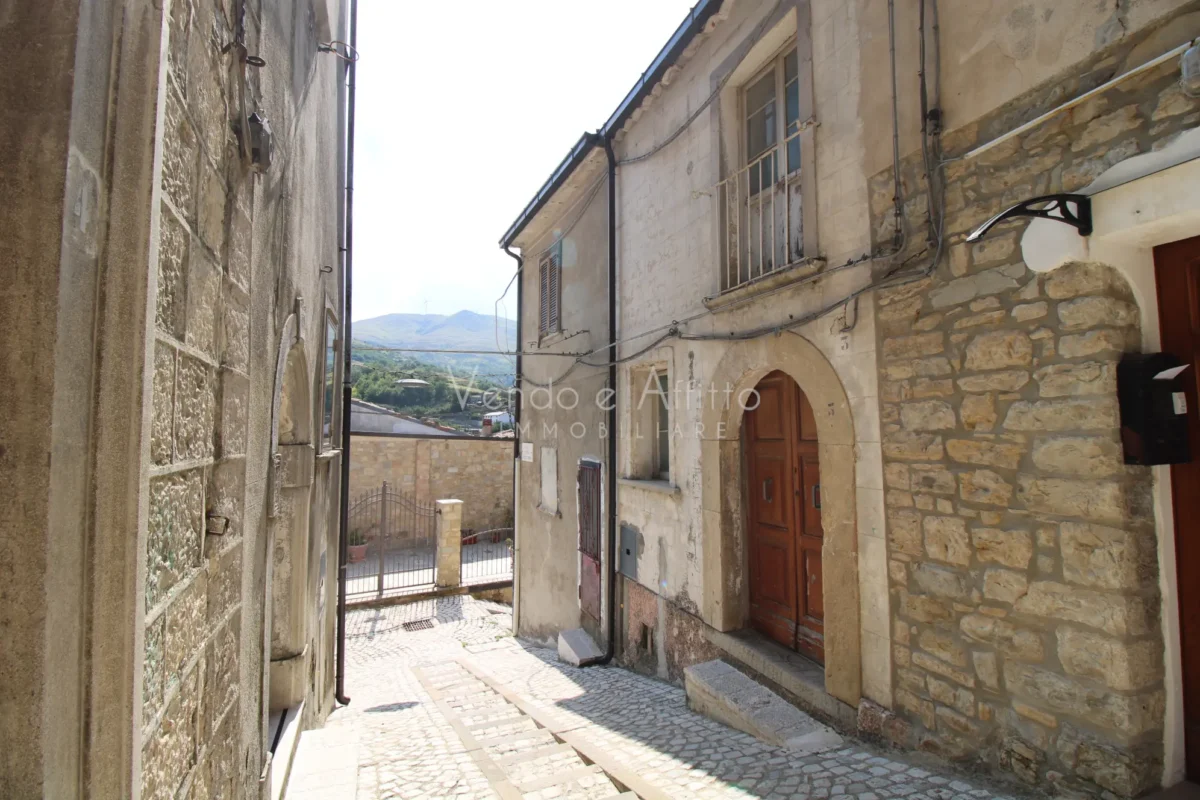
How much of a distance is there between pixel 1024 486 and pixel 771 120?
3.71m

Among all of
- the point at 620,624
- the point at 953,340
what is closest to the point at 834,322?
the point at 953,340

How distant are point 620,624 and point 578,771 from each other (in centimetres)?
381

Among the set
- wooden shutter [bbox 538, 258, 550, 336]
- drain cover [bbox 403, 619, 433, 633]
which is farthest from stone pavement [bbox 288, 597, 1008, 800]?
wooden shutter [bbox 538, 258, 550, 336]

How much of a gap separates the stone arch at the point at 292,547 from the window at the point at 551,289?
549cm

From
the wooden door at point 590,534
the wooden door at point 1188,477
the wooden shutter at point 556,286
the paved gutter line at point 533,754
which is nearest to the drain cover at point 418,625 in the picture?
the wooden door at point 590,534

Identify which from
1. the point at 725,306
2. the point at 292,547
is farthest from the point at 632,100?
the point at 292,547

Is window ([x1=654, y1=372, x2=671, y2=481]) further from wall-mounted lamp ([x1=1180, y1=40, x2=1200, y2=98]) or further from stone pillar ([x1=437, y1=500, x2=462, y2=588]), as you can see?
stone pillar ([x1=437, y1=500, x2=462, y2=588])

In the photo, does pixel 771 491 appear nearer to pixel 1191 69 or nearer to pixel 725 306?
pixel 725 306

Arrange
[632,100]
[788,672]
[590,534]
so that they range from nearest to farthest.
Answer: [788,672], [632,100], [590,534]

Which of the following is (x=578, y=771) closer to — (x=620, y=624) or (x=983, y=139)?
(x=620, y=624)

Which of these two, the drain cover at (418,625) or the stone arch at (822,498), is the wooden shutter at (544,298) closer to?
the stone arch at (822,498)

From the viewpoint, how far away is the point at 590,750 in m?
4.16

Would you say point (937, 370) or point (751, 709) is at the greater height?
point (937, 370)

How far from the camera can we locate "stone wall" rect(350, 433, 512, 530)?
63.1ft
